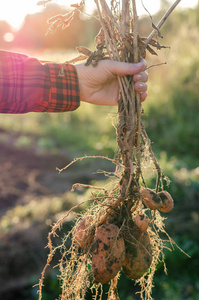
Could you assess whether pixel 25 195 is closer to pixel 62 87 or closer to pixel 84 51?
pixel 62 87

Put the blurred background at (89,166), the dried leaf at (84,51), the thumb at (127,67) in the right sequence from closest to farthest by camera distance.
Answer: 1. the thumb at (127,67)
2. the dried leaf at (84,51)
3. the blurred background at (89,166)

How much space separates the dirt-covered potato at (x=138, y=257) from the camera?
4.19 feet

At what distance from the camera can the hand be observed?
1.21 meters

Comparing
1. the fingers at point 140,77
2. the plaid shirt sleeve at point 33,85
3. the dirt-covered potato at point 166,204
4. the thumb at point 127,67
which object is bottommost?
the dirt-covered potato at point 166,204

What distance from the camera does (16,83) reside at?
53.3 inches

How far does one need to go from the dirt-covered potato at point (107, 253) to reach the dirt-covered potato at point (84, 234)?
7 centimetres

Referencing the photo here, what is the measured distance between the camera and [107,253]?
3.98ft

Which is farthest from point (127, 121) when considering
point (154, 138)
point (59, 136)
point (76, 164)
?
point (59, 136)

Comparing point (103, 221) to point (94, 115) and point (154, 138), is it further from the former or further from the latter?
point (94, 115)

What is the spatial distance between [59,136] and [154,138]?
2.35 metres

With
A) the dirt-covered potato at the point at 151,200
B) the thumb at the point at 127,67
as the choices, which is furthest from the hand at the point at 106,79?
the dirt-covered potato at the point at 151,200

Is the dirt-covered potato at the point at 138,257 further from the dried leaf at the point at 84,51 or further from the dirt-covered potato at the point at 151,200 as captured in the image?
the dried leaf at the point at 84,51

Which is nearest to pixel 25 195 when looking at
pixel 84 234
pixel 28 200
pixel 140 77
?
pixel 28 200

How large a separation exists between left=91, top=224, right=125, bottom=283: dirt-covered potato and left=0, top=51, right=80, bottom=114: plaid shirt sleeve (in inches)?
24.5
